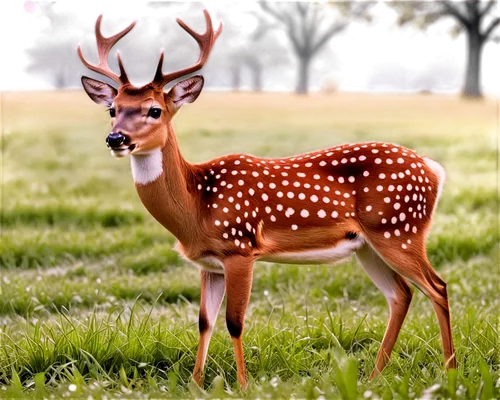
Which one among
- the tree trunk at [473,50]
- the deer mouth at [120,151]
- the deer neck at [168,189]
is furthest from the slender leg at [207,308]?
the tree trunk at [473,50]

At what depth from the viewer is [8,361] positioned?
5875mm

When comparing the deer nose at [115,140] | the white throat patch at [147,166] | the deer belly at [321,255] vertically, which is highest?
the deer nose at [115,140]

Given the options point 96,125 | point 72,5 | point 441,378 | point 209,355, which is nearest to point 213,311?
point 209,355

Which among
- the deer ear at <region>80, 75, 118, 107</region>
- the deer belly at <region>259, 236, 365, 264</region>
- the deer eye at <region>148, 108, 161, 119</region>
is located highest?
the deer ear at <region>80, 75, 118, 107</region>

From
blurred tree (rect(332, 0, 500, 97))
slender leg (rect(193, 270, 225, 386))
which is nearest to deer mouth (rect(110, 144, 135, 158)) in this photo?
slender leg (rect(193, 270, 225, 386))

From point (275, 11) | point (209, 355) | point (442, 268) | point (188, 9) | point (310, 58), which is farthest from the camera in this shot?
point (275, 11)

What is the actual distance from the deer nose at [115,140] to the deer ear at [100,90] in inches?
18.6

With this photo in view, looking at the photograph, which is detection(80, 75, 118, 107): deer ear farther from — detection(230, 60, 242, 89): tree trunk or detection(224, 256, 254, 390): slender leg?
detection(230, 60, 242, 89): tree trunk

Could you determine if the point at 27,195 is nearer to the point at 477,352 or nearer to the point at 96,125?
the point at 96,125

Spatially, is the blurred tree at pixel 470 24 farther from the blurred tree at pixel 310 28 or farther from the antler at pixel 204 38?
the antler at pixel 204 38

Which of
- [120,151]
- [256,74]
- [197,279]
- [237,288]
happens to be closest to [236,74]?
[256,74]

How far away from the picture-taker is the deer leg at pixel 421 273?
17.2 ft

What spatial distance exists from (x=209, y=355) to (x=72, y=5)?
806cm

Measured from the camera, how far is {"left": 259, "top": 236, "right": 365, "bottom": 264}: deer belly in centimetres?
519
